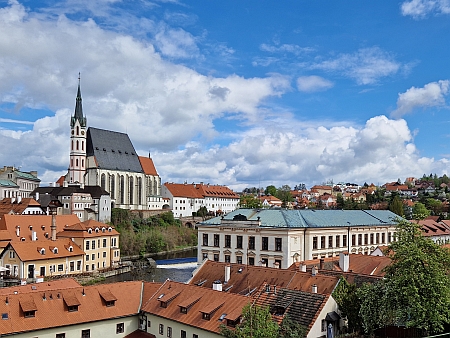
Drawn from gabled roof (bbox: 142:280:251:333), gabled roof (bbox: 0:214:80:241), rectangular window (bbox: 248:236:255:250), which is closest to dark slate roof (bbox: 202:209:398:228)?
rectangular window (bbox: 248:236:255:250)

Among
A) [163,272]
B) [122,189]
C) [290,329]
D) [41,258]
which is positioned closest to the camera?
[290,329]

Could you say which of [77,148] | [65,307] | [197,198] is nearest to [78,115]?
[77,148]

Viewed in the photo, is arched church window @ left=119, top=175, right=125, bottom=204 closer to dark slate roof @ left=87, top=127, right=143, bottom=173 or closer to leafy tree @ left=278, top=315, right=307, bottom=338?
dark slate roof @ left=87, top=127, right=143, bottom=173

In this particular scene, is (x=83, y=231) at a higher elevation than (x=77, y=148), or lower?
lower

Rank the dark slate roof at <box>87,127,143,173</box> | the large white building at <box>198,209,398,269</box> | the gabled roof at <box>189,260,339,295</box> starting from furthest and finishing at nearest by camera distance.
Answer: the dark slate roof at <box>87,127,143,173</box>, the large white building at <box>198,209,398,269</box>, the gabled roof at <box>189,260,339,295</box>

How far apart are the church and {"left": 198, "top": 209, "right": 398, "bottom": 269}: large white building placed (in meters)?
65.0

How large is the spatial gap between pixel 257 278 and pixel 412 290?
435 inches

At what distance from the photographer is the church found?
352ft

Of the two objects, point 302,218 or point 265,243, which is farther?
point 302,218

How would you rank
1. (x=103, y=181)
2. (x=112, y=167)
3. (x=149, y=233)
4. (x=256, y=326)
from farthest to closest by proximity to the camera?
1. (x=112, y=167)
2. (x=103, y=181)
3. (x=149, y=233)
4. (x=256, y=326)

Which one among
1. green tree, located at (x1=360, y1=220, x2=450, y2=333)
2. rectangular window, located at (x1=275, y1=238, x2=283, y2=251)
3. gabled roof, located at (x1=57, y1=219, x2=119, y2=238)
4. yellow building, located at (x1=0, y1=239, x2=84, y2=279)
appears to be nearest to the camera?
green tree, located at (x1=360, y1=220, x2=450, y2=333)

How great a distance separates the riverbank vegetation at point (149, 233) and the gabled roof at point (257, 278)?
51.9 meters

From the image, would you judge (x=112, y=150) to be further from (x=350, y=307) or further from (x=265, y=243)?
(x=350, y=307)

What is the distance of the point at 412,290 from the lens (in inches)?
824
